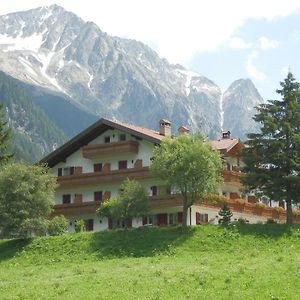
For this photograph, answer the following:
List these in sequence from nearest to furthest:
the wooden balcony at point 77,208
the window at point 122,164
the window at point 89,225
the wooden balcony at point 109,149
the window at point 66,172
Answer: the wooden balcony at point 77,208, the wooden balcony at point 109,149, the window at point 89,225, the window at point 122,164, the window at point 66,172

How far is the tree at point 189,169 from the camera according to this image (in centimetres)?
5328

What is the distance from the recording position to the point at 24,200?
5391cm

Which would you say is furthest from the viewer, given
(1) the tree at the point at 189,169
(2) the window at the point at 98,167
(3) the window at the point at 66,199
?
(3) the window at the point at 66,199

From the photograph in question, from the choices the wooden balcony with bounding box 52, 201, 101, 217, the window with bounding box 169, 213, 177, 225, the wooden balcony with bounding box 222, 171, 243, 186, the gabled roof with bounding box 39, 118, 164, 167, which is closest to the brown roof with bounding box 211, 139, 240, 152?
the wooden balcony with bounding box 222, 171, 243, 186

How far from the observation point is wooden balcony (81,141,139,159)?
69062mm

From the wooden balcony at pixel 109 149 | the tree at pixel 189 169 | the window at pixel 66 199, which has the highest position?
the wooden balcony at pixel 109 149

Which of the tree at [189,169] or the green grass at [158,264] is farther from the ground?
the tree at [189,169]

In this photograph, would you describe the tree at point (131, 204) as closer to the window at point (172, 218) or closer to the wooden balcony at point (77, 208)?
the window at point (172, 218)

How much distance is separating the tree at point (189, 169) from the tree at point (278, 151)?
149 inches

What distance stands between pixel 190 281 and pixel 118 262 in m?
12.6

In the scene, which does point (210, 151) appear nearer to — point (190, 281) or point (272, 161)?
point (272, 161)

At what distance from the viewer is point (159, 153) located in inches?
2202

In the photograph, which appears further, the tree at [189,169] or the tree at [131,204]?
the tree at [131,204]

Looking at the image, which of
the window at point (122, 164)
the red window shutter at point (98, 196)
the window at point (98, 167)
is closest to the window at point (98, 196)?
the red window shutter at point (98, 196)
